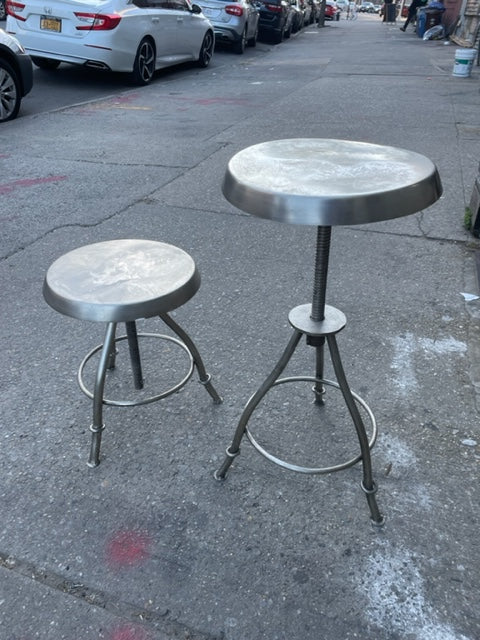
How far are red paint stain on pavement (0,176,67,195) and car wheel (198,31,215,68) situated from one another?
8551mm

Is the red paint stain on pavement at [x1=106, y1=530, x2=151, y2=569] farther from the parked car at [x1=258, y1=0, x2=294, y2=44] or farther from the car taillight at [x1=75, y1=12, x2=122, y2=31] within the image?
the parked car at [x1=258, y1=0, x2=294, y2=44]

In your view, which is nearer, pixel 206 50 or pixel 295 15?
pixel 206 50

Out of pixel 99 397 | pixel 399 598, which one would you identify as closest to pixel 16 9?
pixel 99 397

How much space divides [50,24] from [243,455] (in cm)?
892

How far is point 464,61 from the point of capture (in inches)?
474

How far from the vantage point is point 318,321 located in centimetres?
196

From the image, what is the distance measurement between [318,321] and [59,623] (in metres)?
1.29

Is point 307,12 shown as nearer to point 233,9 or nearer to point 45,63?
point 233,9

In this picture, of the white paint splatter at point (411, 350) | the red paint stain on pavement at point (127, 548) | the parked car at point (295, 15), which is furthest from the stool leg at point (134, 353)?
the parked car at point (295, 15)

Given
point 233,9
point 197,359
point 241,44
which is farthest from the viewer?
point 241,44

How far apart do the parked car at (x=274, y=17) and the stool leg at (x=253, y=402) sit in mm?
19502

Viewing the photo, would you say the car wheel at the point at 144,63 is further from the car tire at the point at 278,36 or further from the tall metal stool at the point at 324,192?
the car tire at the point at 278,36

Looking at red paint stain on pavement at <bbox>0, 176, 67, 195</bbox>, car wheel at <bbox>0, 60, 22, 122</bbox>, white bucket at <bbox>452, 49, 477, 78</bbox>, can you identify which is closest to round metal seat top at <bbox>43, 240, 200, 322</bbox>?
red paint stain on pavement at <bbox>0, 176, 67, 195</bbox>

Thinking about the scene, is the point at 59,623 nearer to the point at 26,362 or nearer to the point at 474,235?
the point at 26,362
